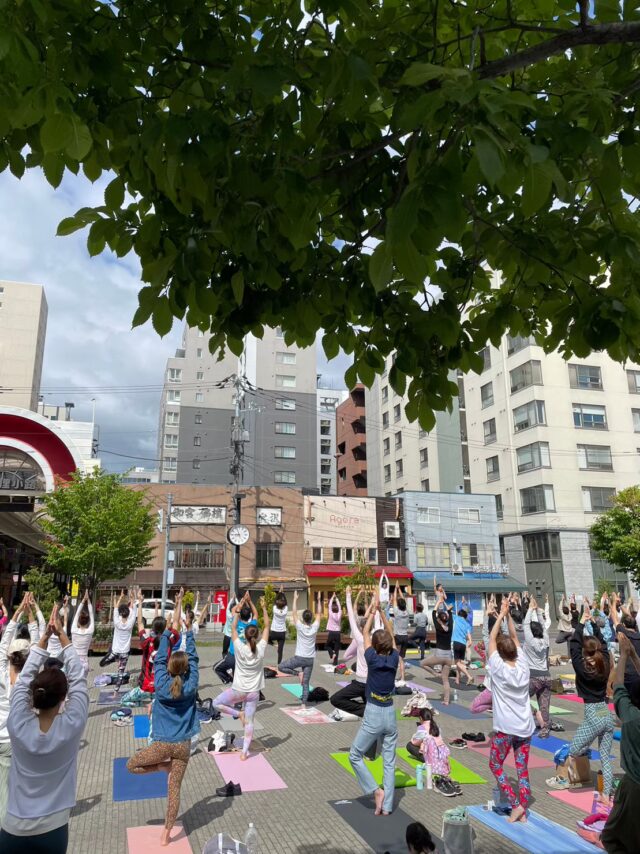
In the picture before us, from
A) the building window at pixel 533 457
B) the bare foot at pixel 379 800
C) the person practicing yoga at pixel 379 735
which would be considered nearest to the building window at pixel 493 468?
the building window at pixel 533 457

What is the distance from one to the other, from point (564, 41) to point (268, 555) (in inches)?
1581

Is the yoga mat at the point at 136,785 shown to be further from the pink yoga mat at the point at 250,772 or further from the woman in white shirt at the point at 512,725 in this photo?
the woman in white shirt at the point at 512,725

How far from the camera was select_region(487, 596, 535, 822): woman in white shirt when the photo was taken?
7097mm

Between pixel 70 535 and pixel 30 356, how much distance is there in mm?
43369

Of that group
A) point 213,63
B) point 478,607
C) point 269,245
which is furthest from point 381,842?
point 478,607

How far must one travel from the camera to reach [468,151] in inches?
106

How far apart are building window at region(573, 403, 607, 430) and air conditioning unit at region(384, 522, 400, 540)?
14899mm

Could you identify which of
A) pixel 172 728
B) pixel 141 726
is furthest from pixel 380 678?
pixel 141 726

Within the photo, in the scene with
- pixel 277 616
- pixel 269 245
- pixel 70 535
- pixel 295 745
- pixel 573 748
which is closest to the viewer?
pixel 269 245

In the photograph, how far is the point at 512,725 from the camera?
23.9 ft

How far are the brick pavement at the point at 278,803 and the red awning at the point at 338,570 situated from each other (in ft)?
97.2

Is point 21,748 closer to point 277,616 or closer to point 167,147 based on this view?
point 167,147

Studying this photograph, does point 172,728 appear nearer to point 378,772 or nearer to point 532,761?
→ point 378,772

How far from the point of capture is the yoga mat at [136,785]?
7582 millimetres
